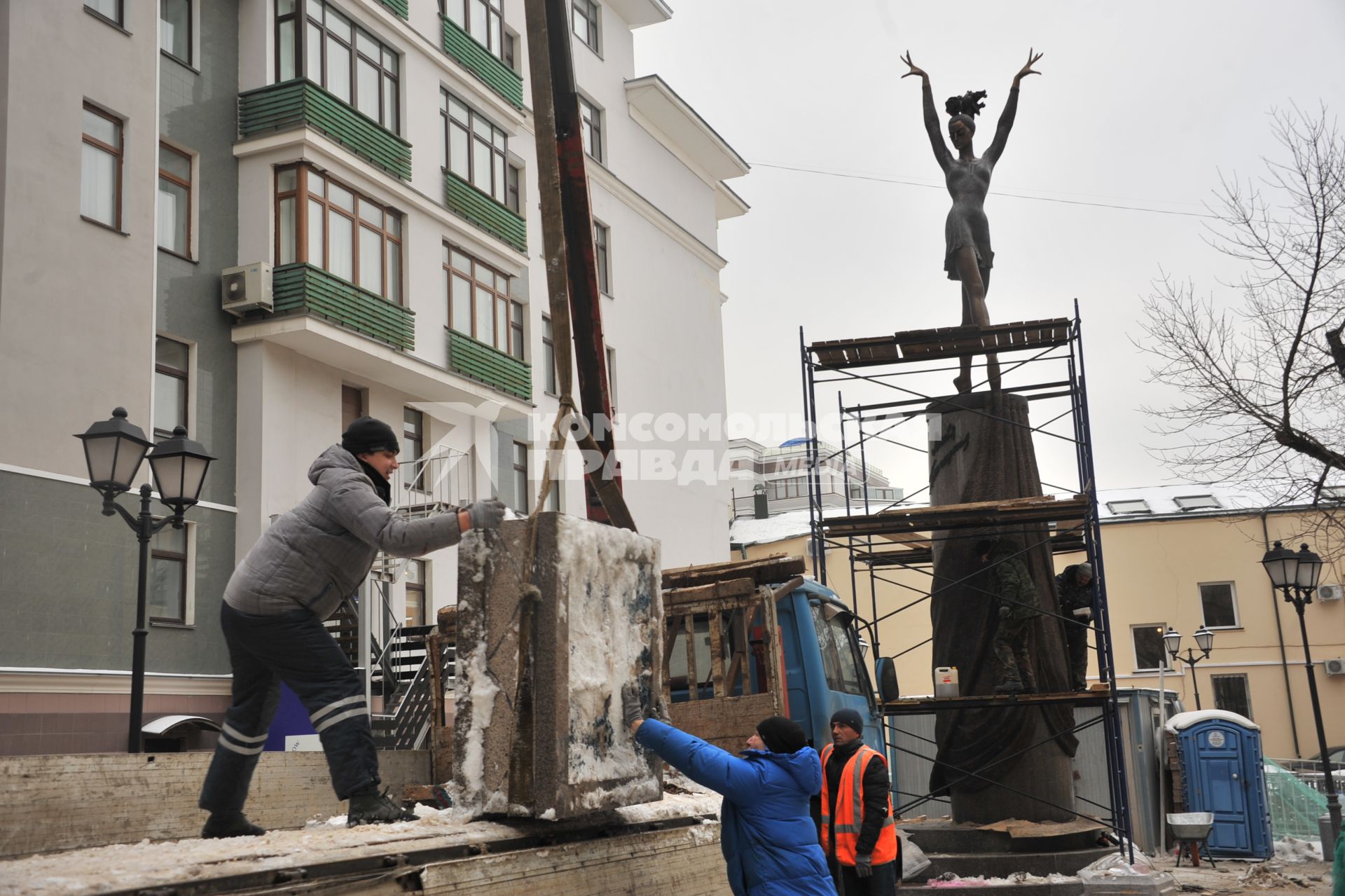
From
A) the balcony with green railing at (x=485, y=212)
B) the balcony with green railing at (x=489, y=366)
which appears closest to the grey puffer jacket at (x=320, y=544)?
the balcony with green railing at (x=489, y=366)

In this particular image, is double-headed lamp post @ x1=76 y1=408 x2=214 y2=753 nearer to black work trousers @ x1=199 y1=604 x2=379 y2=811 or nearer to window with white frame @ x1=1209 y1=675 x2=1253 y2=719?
black work trousers @ x1=199 y1=604 x2=379 y2=811

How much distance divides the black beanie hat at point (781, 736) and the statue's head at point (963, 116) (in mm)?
10082

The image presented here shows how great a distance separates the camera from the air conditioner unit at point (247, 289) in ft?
67.3

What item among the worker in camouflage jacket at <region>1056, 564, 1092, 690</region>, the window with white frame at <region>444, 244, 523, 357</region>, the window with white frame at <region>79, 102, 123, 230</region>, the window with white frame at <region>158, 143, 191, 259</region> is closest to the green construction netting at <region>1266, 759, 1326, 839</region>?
the worker in camouflage jacket at <region>1056, 564, 1092, 690</region>

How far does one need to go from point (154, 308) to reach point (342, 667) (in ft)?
54.1

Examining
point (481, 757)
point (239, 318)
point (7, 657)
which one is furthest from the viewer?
point (239, 318)

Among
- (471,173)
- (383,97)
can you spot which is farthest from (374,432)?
(471,173)

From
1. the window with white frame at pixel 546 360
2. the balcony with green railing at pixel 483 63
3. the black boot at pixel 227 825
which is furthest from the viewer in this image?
the window with white frame at pixel 546 360

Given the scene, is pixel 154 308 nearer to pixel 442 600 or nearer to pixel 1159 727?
pixel 442 600

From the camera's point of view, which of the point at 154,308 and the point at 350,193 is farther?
the point at 350,193

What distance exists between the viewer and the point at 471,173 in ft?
86.8

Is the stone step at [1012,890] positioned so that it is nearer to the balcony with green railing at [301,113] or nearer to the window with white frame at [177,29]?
the balcony with green railing at [301,113]

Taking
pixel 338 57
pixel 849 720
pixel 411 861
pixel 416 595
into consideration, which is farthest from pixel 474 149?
pixel 411 861

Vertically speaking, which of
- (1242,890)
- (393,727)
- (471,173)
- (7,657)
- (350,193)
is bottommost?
(1242,890)
